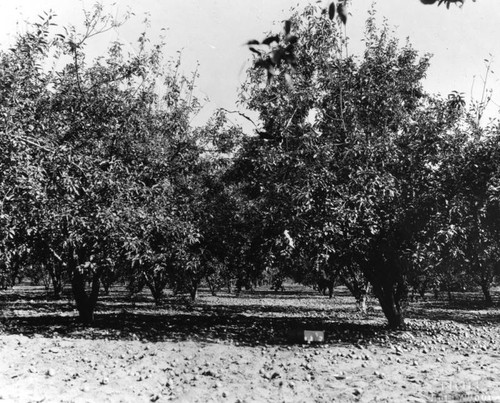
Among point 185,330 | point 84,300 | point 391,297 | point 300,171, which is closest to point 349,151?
point 300,171

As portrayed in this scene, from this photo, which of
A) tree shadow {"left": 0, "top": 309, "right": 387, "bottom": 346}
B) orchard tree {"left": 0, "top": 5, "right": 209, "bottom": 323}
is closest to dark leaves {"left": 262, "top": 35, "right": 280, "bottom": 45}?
orchard tree {"left": 0, "top": 5, "right": 209, "bottom": 323}

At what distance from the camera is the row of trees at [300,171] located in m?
13.4

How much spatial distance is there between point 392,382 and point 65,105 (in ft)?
46.4

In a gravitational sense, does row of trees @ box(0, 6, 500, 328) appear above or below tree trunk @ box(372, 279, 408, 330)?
above

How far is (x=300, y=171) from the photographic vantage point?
13922mm

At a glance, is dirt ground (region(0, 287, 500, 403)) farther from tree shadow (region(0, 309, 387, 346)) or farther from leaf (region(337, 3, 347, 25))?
leaf (region(337, 3, 347, 25))

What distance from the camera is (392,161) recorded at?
14.6 metres

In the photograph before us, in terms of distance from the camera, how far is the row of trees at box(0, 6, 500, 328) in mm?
13406

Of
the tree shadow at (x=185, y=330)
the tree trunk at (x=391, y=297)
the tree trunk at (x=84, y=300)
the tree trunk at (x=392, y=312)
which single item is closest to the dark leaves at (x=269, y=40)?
the tree shadow at (x=185, y=330)

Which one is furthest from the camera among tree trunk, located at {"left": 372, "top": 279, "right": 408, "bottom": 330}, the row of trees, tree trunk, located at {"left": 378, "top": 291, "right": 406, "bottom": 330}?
tree trunk, located at {"left": 378, "top": 291, "right": 406, "bottom": 330}

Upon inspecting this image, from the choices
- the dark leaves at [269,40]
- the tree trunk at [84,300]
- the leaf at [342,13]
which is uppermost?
the leaf at [342,13]

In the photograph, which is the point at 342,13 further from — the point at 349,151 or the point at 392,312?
the point at 392,312

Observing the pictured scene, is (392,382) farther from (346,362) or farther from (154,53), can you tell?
(154,53)

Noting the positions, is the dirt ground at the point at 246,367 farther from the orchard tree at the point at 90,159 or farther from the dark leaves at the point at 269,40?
the dark leaves at the point at 269,40
